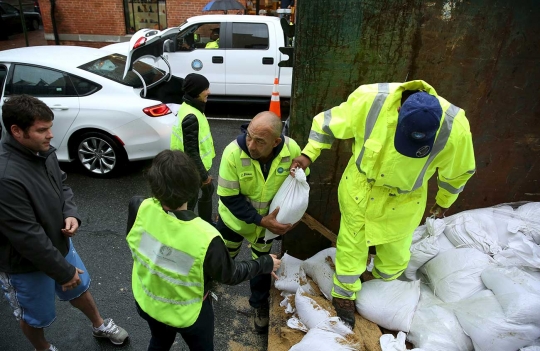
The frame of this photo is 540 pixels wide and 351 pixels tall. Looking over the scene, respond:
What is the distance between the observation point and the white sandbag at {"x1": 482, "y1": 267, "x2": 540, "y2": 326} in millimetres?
2084

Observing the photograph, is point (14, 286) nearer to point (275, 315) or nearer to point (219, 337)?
point (219, 337)

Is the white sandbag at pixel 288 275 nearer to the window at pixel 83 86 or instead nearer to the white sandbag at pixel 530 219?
the white sandbag at pixel 530 219

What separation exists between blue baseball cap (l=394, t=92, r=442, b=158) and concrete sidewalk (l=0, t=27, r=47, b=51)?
1531cm

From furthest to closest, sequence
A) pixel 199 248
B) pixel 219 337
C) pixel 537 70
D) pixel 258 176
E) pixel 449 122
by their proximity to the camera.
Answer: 1. pixel 219 337
2. pixel 537 70
3. pixel 258 176
4. pixel 449 122
5. pixel 199 248

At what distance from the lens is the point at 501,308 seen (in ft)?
7.13

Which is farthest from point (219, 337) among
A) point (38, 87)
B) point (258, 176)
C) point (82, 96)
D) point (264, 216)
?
point (38, 87)

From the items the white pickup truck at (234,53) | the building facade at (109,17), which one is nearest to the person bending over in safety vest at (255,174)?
the white pickup truck at (234,53)

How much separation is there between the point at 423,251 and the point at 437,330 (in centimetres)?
59

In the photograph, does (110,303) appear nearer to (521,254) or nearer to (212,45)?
(521,254)

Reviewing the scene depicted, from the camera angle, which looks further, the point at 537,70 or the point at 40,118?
the point at 537,70

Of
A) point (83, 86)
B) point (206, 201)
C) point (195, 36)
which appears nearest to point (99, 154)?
point (83, 86)

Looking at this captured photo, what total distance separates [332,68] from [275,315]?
67.5 inches

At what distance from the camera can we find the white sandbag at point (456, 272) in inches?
95.8

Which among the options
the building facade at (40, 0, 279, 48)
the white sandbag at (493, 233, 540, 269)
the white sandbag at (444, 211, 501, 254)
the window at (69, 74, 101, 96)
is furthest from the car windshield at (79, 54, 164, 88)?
the building facade at (40, 0, 279, 48)
